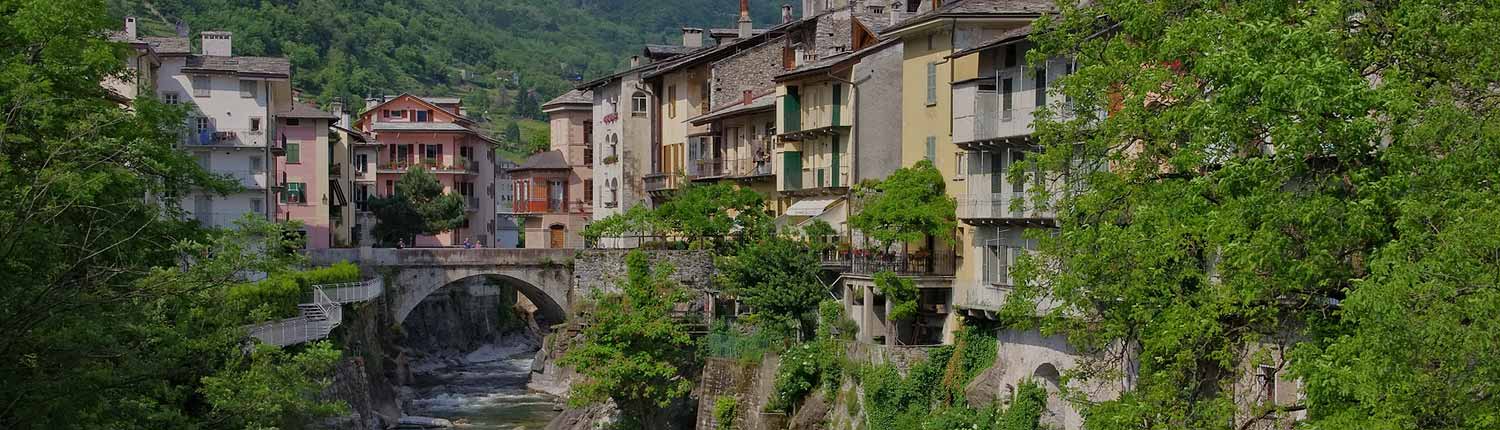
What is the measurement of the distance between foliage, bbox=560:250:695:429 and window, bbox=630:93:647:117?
22100 millimetres

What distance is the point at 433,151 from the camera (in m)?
113

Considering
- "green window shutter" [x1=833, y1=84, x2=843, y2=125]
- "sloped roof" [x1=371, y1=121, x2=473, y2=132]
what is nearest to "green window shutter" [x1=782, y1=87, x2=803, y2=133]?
"green window shutter" [x1=833, y1=84, x2=843, y2=125]

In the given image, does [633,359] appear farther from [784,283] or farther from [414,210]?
[414,210]

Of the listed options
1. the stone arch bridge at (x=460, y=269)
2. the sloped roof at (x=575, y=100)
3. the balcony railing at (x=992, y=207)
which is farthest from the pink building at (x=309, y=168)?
the balcony railing at (x=992, y=207)

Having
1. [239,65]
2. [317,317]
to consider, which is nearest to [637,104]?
[239,65]

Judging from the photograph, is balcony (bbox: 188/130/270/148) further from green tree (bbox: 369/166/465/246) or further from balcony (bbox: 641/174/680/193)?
green tree (bbox: 369/166/465/246)

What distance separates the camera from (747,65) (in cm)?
6950

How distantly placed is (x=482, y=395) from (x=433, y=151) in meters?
38.4

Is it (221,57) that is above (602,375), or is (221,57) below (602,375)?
above

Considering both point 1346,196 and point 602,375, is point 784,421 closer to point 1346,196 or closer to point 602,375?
point 602,375

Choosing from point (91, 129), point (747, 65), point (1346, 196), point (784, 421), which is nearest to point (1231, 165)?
point (1346, 196)

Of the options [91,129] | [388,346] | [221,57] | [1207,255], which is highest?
[221,57]

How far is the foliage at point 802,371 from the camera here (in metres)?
46.2

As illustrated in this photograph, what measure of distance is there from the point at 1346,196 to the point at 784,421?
25713 millimetres
